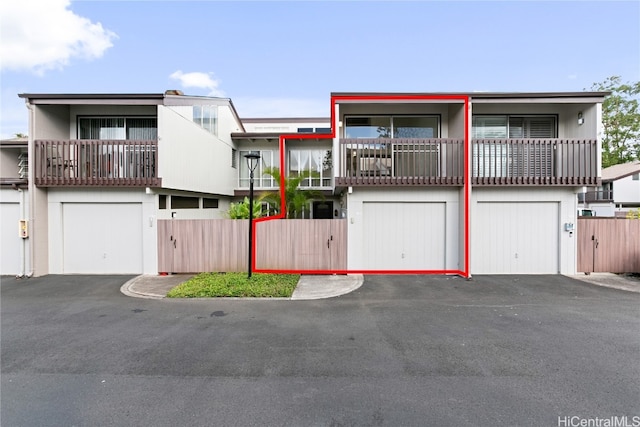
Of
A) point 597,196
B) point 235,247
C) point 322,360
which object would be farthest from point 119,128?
point 597,196

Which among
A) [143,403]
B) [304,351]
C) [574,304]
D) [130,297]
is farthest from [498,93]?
[130,297]

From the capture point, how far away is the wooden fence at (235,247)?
919 cm

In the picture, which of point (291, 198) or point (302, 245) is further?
point (291, 198)

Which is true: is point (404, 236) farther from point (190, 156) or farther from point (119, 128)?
point (119, 128)

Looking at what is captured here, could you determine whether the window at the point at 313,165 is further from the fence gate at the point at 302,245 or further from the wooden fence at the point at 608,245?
the wooden fence at the point at 608,245

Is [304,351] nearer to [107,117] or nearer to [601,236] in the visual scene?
[601,236]

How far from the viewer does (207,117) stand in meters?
14.0

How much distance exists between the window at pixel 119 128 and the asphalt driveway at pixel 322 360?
6.58 meters

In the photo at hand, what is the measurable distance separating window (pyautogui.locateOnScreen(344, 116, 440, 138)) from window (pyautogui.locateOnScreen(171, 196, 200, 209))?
683cm

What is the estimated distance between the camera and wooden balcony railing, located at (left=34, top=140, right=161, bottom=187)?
9180 millimetres

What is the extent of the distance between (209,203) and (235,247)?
5551 millimetres

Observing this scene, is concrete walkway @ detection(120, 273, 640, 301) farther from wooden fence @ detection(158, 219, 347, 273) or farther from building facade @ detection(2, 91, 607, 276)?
building facade @ detection(2, 91, 607, 276)

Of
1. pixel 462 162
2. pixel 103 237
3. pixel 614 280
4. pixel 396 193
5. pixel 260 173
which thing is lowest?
pixel 614 280

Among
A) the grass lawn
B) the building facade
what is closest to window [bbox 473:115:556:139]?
the building facade
